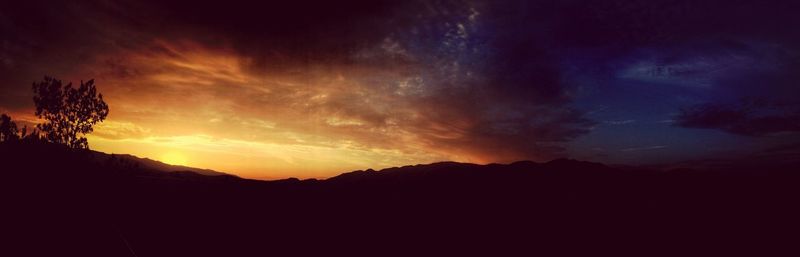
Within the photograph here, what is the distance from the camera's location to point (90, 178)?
102 ft

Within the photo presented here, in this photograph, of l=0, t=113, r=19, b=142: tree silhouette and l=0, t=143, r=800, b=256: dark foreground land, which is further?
l=0, t=113, r=19, b=142: tree silhouette

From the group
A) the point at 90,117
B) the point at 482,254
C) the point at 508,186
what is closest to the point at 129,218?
the point at 90,117

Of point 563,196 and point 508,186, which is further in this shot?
point 508,186

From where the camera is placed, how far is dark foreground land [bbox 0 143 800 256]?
1944 centimetres

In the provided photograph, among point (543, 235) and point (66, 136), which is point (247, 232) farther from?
point (66, 136)

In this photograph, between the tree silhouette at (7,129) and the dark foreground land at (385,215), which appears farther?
the tree silhouette at (7,129)

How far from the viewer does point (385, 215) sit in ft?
95.6

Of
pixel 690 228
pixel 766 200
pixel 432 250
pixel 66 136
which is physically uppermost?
pixel 66 136

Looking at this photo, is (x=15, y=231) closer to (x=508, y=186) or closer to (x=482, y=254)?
(x=482, y=254)

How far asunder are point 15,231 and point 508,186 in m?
35.0

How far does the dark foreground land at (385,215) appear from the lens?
19438 millimetres

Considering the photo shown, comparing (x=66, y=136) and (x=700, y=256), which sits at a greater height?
(x=66, y=136)

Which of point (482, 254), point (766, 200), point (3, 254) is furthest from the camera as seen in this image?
point (766, 200)

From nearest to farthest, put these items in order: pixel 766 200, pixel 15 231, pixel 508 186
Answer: pixel 15 231 → pixel 766 200 → pixel 508 186
